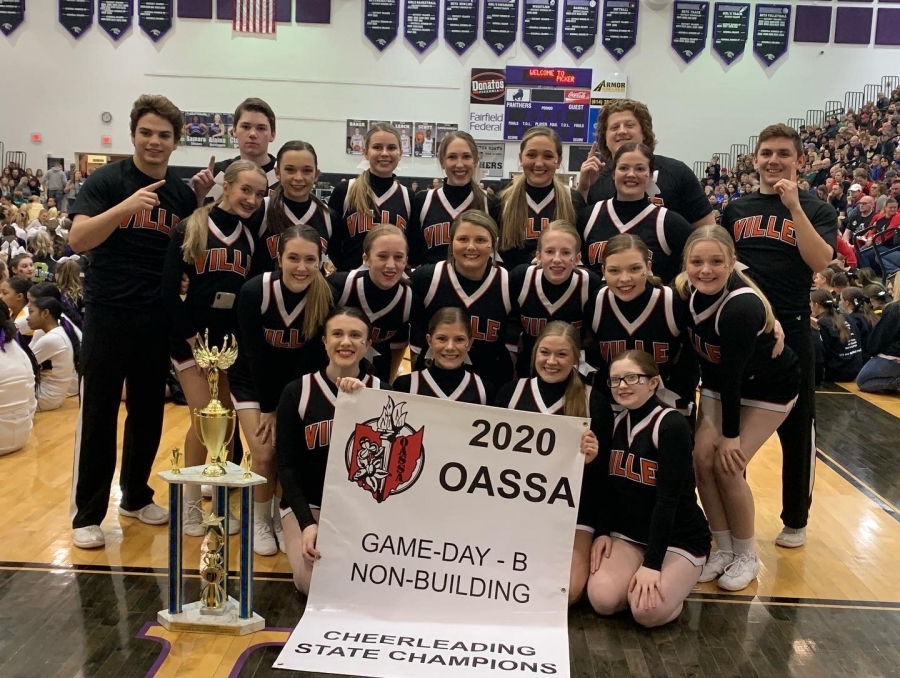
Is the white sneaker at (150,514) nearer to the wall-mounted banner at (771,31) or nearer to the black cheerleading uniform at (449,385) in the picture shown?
the black cheerleading uniform at (449,385)

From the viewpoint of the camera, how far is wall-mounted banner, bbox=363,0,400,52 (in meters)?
18.3

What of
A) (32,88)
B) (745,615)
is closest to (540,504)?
(745,615)

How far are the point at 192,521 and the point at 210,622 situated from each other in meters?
1.15

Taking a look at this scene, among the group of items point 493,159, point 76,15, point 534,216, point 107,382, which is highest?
point 76,15

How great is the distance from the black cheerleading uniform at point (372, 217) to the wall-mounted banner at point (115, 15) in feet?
55.1

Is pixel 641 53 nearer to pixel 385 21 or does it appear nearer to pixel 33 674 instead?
pixel 385 21

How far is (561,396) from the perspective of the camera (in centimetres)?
336

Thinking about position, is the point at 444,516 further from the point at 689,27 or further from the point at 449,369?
the point at 689,27

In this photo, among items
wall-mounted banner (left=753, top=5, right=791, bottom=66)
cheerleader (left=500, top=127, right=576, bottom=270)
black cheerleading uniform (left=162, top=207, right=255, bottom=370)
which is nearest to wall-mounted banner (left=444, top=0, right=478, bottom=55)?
wall-mounted banner (left=753, top=5, right=791, bottom=66)

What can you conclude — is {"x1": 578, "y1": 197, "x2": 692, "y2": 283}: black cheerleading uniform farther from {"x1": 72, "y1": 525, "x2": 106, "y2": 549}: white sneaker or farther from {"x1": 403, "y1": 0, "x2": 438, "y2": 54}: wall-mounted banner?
{"x1": 403, "y1": 0, "x2": 438, "y2": 54}: wall-mounted banner

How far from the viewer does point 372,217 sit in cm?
417

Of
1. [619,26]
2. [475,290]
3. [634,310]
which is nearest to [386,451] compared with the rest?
[475,290]

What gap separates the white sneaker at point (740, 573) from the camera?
360 cm

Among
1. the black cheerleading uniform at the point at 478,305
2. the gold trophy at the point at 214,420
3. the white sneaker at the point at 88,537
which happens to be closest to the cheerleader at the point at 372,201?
the black cheerleading uniform at the point at 478,305
